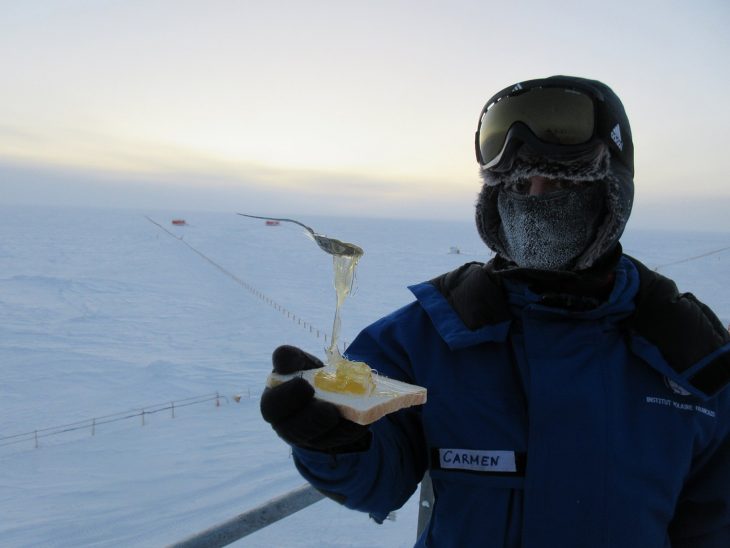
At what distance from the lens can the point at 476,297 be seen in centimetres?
180

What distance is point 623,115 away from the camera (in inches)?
78.7

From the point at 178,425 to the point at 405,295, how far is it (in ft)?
47.9

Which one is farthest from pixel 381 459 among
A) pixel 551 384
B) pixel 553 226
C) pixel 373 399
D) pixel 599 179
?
pixel 599 179

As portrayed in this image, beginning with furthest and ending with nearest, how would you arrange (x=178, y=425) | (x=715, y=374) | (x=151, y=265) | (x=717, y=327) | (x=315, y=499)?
(x=151, y=265) → (x=178, y=425) → (x=315, y=499) → (x=717, y=327) → (x=715, y=374)

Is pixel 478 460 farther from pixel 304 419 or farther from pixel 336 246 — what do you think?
pixel 336 246

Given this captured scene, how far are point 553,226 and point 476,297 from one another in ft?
1.32

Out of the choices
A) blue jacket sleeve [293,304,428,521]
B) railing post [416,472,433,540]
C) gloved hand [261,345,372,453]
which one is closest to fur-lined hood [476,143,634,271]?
blue jacket sleeve [293,304,428,521]

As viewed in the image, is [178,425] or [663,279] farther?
[178,425]

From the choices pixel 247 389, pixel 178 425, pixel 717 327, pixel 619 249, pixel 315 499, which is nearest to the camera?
pixel 717 327

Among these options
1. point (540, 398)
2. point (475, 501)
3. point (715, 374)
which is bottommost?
point (475, 501)

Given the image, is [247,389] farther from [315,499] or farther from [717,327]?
[717,327]

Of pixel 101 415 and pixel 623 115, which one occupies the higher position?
pixel 623 115

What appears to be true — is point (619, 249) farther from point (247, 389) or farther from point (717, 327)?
point (247, 389)

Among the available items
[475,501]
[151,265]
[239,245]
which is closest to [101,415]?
[475,501]
